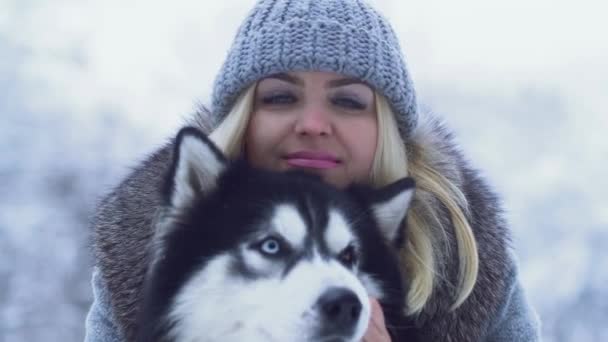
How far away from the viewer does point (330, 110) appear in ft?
7.76

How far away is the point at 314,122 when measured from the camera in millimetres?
2289

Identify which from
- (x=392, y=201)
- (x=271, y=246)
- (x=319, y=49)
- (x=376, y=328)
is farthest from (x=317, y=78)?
(x=376, y=328)

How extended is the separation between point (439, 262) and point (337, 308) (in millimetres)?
827

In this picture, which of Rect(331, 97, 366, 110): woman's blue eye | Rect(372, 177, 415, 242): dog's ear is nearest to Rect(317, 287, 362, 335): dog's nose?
Rect(372, 177, 415, 242): dog's ear

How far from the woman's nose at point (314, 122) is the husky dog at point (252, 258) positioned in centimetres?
24

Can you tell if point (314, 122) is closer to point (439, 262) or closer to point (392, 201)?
point (392, 201)

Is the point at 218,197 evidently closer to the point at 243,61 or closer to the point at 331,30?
the point at 243,61

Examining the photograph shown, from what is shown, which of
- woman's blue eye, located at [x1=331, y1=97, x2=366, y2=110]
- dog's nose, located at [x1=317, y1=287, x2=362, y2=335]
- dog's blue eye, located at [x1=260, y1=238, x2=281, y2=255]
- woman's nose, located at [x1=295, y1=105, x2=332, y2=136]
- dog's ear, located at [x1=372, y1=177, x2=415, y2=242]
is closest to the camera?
dog's nose, located at [x1=317, y1=287, x2=362, y2=335]

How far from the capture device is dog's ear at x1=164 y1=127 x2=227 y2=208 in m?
1.87

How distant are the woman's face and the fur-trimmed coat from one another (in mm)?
259

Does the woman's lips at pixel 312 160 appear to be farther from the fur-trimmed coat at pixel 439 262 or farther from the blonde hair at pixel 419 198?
the fur-trimmed coat at pixel 439 262

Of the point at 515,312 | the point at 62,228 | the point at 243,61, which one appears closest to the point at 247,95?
the point at 243,61

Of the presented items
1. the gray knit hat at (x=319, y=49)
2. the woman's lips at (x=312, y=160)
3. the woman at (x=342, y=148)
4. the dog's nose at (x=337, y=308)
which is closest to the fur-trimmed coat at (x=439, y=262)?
the woman at (x=342, y=148)

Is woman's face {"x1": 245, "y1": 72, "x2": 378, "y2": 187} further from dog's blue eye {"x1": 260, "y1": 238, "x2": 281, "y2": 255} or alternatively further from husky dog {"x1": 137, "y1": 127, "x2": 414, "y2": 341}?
dog's blue eye {"x1": 260, "y1": 238, "x2": 281, "y2": 255}
